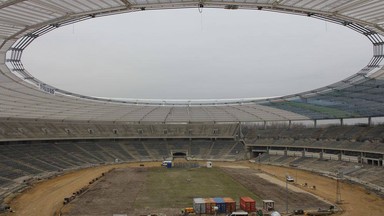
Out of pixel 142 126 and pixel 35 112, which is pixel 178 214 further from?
pixel 142 126

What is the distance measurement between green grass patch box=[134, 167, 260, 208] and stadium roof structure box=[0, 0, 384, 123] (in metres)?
22.8

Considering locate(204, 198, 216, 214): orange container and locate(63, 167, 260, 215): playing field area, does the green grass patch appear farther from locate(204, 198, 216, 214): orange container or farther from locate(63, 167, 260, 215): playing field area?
locate(204, 198, 216, 214): orange container

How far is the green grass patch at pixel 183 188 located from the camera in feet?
139

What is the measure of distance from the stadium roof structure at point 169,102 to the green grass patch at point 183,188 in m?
22.8

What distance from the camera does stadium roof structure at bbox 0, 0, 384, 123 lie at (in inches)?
956

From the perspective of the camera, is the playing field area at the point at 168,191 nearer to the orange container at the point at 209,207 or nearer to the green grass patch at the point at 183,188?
the green grass patch at the point at 183,188

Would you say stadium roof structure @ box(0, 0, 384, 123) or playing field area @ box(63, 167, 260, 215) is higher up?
stadium roof structure @ box(0, 0, 384, 123)

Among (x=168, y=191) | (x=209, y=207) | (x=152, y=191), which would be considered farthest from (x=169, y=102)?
(x=209, y=207)

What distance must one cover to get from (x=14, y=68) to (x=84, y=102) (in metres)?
28.5

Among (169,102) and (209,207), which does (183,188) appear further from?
(169,102)

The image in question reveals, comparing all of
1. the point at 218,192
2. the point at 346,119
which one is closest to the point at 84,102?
the point at 218,192

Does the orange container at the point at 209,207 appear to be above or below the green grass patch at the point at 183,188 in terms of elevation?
above

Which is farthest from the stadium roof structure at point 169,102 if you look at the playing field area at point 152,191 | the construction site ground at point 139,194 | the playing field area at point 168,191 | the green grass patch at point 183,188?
the green grass patch at point 183,188

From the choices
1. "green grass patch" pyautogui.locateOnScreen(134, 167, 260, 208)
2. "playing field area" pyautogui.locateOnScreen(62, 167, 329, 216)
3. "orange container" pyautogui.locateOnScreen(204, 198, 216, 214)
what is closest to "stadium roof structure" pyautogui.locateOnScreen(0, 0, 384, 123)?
"playing field area" pyautogui.locateOnScreen(62, 167, 329, 216)
